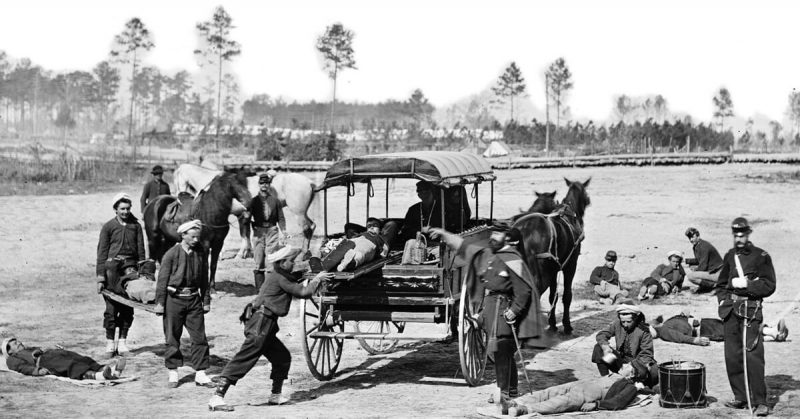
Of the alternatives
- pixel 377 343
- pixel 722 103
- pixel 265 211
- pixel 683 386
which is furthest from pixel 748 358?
pixel 722 103

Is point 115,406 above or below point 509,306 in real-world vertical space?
below

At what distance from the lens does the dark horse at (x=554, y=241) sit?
13.5 meters

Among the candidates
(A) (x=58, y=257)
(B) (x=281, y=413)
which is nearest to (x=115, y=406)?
(B) (x=281, y=413)

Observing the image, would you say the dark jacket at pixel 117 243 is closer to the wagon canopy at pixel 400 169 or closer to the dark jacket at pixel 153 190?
the wagon canopy at pixel 400 169

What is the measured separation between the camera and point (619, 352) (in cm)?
1096

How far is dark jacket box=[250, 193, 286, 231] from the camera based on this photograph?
17.5 metres

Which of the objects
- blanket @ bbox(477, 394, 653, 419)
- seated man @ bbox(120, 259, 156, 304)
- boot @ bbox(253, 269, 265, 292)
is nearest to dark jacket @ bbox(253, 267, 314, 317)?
blanket @ bbox(477, 394, 653, 419)

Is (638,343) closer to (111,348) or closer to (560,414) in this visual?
(560,414)

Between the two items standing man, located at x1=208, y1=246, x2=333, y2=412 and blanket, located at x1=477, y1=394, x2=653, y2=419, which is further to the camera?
standing man, located at x1=208, y1=246, x2=333, y2=412

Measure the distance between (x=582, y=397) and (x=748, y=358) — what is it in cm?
168

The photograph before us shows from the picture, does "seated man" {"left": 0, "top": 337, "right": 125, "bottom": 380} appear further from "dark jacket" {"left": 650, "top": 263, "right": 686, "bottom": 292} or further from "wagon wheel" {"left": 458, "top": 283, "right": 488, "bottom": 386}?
"dark jacket" {"left": 650, "top": 263, "right": 686, "bottom": 292}

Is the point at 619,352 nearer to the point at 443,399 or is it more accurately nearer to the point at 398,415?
the point at 443,399

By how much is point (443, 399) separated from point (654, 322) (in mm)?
4780

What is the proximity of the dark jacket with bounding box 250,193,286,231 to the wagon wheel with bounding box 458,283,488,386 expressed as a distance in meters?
6.94
